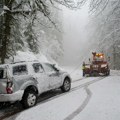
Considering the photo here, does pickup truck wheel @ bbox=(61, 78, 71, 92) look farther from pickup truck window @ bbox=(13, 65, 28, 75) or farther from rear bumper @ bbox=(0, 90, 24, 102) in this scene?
rear bumper @ bbox=(0, 90, 24, 102)

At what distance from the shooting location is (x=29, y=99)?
10461 mm

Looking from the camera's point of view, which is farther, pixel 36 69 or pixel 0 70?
pixel 36 69

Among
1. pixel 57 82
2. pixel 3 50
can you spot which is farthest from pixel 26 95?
pixel 3 50

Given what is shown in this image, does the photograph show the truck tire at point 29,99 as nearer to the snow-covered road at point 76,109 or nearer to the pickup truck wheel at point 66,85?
the snow-covered road at point 76,109

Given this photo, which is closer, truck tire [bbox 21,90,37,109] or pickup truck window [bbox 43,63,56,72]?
truck tire [bbox 21,90,37,109]

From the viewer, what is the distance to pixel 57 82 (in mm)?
13023

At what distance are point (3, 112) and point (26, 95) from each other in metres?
1.06

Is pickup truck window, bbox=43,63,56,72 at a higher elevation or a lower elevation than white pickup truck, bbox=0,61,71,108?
higher

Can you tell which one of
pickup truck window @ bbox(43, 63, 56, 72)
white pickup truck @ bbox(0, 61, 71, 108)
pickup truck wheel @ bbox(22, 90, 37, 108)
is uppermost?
pickup truck window @ bbox(43, 63, 56, 72)

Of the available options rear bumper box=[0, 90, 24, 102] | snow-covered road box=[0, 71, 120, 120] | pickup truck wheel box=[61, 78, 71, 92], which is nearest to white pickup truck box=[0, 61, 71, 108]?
rear bumper box=[0, 90, 24, 102]

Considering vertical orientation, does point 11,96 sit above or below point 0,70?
below

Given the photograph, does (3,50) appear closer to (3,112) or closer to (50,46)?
(3,112)

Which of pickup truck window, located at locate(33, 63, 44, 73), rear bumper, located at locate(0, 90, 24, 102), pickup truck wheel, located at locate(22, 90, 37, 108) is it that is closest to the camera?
rear bumper, located at locate(0, 90, 24, 102)

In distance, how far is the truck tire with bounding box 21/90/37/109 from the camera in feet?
33.6
